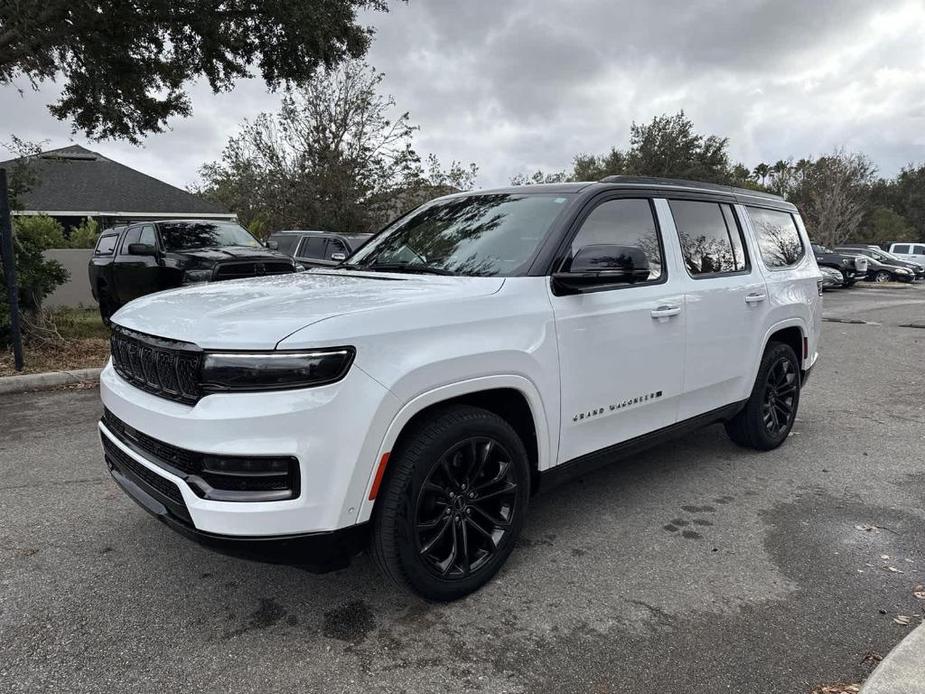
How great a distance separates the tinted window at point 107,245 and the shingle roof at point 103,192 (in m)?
13.7

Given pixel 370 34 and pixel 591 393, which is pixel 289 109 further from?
pixel 591 393

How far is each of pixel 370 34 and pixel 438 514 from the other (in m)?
10.8

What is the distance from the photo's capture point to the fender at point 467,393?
2359mm

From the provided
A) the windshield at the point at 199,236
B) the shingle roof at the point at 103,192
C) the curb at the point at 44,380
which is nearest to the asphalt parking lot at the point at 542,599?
the curb at the point at 44,380

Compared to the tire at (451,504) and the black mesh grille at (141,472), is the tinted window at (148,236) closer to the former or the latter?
the black mesh grille at (141,472)

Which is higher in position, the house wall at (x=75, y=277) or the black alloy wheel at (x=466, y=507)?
the house wall at (x=75, y=277)

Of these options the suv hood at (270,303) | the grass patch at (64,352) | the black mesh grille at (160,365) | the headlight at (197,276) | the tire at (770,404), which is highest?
the headlight at (197,276)

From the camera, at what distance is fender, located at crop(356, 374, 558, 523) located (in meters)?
2.36

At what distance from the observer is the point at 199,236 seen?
999 cm

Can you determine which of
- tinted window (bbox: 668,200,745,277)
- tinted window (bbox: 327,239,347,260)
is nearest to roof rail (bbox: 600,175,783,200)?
tinted window (bbox: 668,200,745,277)

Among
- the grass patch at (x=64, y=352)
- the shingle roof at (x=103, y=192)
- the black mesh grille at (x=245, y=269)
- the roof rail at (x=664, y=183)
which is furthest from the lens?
the shingle roof at (x=103, y=192)

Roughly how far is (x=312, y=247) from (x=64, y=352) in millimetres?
7291

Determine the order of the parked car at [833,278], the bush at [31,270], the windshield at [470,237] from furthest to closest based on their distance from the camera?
the parked car at [833,278]
the bush at [31,270]
the windshield at [470,237]

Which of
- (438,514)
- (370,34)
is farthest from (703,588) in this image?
(370,34)
